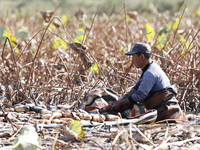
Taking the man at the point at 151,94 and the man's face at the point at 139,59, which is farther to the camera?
the man's face at the point at 139,59

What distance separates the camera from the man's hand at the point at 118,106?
3.06m

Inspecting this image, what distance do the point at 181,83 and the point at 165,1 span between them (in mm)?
16897

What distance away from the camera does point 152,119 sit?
273 centimetres

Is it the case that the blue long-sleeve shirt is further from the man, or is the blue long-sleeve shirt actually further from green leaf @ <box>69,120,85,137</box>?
green leaf @ <box>69,120,85,137</box>

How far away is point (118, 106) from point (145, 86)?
0.27 meters

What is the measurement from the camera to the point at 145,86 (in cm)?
297

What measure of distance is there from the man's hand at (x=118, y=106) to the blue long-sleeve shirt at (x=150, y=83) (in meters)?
0.09

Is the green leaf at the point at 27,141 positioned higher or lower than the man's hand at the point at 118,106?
higher

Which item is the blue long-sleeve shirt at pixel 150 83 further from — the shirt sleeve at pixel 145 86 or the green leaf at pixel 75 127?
the green leaf at pixel 75 127

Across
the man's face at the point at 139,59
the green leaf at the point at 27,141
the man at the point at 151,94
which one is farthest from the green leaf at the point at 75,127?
the man's face at the point at 139,59

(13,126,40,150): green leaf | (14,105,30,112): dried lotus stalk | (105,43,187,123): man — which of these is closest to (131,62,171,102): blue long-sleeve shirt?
(105,43,187,123): man

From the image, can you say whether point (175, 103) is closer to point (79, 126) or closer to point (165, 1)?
point (79, 126)

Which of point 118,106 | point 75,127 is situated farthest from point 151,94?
point 75,127

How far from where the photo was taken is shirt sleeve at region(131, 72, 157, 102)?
9.75 ft
